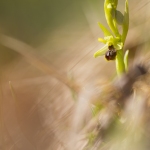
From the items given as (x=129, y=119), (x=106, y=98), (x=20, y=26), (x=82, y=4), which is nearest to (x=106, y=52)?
(x=106, y=98)

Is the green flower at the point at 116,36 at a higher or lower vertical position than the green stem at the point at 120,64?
higher

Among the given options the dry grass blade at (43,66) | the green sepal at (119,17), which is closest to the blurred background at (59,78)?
the dry grass blade at (43,66)

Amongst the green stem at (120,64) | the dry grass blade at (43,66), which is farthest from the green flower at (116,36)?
the dry grass blade at (43,66)

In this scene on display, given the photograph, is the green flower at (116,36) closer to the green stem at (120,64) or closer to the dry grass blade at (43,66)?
the green stem at (120,64)

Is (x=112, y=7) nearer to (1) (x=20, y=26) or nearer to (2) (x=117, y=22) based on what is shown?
(2) (x=117, y=22)

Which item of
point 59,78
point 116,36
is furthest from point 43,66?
point 116,36

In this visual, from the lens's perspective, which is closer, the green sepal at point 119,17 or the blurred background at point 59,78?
the blurred background at point 59,78

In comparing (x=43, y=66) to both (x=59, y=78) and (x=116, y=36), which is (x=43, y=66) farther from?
(x=116, y=36)

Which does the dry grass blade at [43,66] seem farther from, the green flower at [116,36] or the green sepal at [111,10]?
the green sepal at [111,10]
